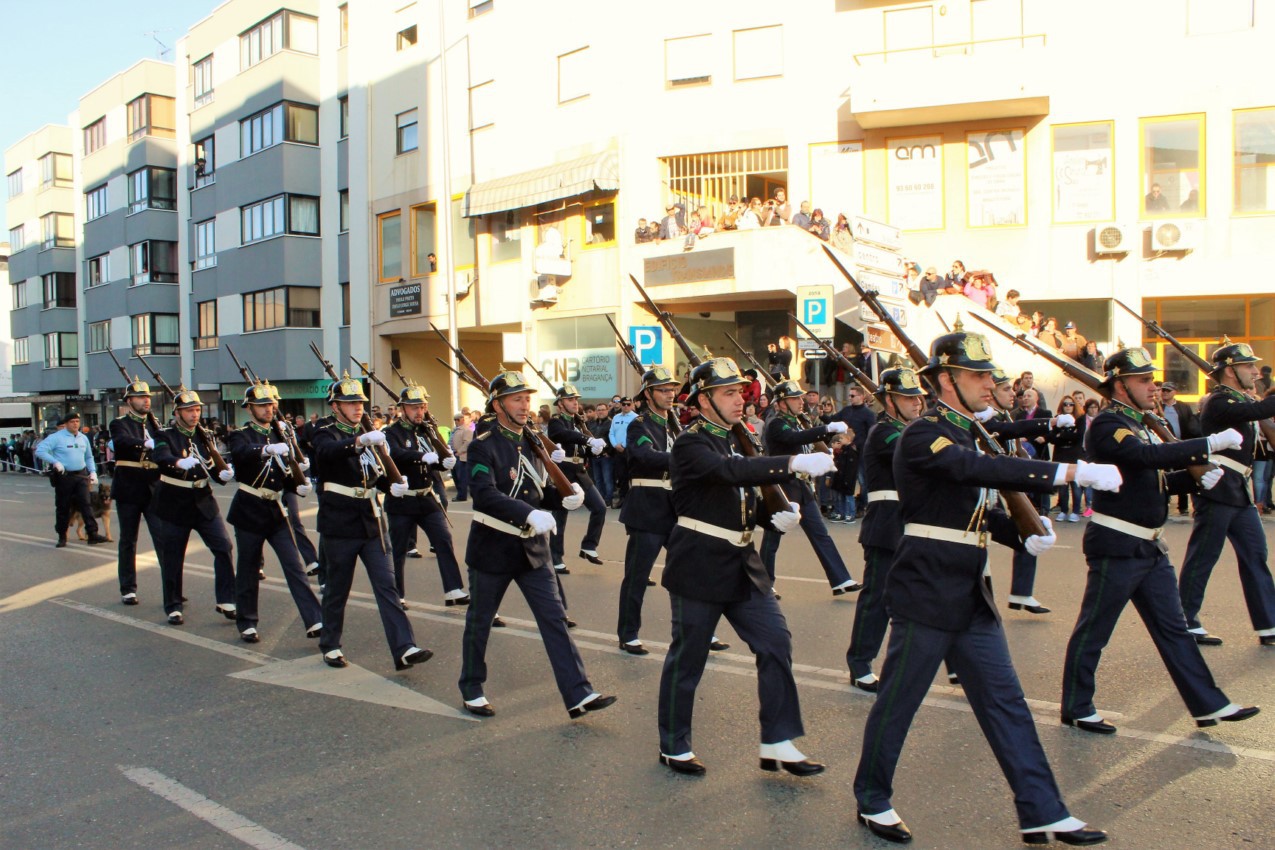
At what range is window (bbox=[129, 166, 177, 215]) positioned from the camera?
42.8 m

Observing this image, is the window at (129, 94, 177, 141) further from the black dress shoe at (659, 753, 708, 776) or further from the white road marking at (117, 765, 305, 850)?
the black dress shoe at (659, 753, 708, 776)

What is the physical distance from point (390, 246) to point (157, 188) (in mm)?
17077

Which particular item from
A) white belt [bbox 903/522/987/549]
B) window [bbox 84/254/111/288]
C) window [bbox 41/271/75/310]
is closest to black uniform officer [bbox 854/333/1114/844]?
white belt [bbox 903/522/987/549]

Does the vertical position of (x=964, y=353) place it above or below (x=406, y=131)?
below

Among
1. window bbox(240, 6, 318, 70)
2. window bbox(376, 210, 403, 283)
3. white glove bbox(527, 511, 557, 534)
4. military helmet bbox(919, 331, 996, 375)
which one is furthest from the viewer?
window bbox(240, 6, 318, 70)

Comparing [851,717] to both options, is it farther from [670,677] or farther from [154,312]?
[154,312]

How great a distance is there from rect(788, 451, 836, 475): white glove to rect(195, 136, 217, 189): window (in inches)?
1545

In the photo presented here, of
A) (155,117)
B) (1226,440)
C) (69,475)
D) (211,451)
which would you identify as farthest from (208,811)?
(155,117)

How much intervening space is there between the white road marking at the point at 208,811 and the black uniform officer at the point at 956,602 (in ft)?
8.18

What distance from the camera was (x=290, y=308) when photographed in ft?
115

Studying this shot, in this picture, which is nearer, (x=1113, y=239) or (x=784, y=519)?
(x=784, y=519)

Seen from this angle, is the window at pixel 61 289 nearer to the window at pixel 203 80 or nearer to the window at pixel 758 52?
the window at pixel 203 80

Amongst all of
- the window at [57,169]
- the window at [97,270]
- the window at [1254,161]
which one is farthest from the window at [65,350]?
the window at [1254,161]

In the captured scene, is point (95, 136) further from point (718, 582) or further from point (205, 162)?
point (718, 582)
